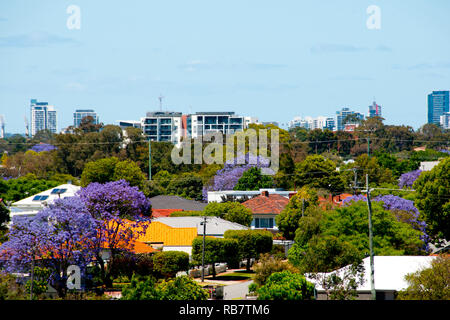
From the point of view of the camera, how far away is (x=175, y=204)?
292ft

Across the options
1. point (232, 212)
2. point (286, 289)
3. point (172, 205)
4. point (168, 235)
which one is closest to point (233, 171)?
point (172, 205)

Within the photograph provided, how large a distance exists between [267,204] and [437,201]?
20.9 meters

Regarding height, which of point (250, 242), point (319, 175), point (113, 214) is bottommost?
point (250, 242)

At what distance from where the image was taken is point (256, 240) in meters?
54.1

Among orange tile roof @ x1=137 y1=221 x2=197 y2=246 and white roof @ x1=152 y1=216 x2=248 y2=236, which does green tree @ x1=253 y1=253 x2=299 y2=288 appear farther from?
white roof @ x1=152 y1=216 x2=248 y2=236

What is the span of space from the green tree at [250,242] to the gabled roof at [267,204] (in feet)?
59.4

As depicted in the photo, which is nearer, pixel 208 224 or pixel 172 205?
pixel 208 224

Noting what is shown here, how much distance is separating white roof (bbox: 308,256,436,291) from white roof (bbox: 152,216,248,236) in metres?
23.3

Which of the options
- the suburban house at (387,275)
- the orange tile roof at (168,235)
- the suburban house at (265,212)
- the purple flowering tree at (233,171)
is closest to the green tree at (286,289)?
the suburban house at (387,275)

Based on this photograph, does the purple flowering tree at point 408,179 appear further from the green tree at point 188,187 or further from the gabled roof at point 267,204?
the green tree at point 188,187

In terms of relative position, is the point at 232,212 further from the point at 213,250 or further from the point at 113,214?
the point at 113,214

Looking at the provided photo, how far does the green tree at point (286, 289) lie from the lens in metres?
31.4
